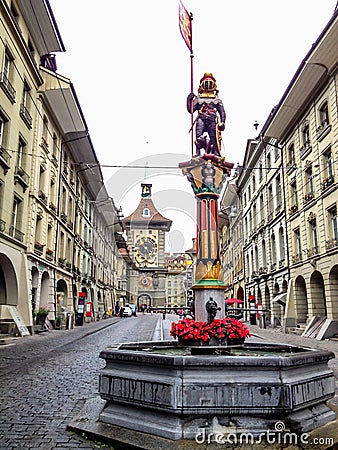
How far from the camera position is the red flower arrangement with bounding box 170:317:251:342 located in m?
6.33

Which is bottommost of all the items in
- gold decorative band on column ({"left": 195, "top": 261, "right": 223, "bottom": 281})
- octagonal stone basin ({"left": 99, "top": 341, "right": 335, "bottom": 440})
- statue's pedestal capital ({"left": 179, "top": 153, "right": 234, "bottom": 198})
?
octagonal stone basin ({"left": 99, "top": 341, "right": 335, "bottom": 440})

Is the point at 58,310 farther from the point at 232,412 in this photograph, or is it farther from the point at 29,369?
the point at 232,412

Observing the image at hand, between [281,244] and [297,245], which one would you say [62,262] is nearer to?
[281,244]

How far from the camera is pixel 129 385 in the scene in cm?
505

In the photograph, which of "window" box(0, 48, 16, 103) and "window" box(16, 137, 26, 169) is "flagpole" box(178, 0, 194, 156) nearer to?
"window" box(0, 48, 16, 103)

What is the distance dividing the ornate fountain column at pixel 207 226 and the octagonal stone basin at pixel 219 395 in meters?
3.87

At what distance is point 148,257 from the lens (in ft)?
322

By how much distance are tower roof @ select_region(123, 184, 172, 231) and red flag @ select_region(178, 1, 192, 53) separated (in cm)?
8221

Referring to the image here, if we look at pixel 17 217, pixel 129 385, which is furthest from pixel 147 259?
pixel 129 385

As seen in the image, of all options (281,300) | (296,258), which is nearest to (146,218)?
(281,300)

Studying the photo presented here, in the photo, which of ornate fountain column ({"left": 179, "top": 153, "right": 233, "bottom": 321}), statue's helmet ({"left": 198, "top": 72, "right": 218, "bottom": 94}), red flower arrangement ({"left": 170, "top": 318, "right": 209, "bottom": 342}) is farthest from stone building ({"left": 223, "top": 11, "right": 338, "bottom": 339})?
red flower arrangement ({"left": 170, "top": 318, "right": 209, "bottom": 342})

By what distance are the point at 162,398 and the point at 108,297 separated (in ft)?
187

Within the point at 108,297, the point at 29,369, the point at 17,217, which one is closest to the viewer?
the point at 29,369

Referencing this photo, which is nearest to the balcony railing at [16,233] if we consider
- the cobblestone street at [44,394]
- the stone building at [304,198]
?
the cobblestone street at [44,394]
